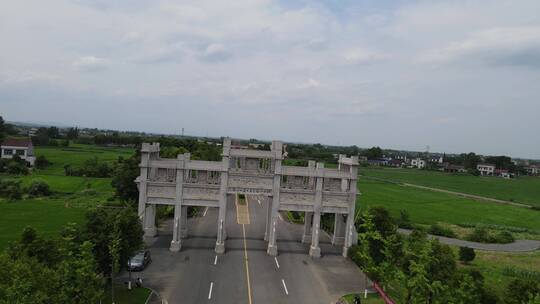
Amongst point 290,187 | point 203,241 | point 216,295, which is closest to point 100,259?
point 216,295

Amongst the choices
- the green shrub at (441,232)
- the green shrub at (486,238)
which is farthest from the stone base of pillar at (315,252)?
the green shrub at (486,238)

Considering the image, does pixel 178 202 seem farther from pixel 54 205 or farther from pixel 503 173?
pixel 503 173

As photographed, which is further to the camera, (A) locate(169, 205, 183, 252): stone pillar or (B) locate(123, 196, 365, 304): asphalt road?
(A) locate(169, 205, 183, 252): stone pillar

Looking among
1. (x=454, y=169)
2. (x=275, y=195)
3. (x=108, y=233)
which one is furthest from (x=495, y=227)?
(x=454, y=169)

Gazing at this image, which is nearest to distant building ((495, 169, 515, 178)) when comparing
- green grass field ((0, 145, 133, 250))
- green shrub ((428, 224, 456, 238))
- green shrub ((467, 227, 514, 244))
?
green shrub ((467, 227, 514, 244))

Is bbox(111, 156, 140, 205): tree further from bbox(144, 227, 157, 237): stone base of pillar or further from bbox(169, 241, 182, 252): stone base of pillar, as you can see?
bbox(169, 241, 182, 252): stone base of pillar

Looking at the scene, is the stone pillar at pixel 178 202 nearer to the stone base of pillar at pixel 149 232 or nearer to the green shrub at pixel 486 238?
the stone base of pillar at pixel 149 232
